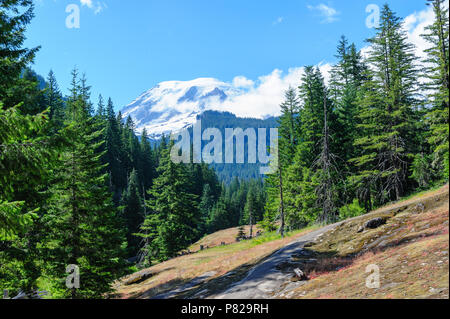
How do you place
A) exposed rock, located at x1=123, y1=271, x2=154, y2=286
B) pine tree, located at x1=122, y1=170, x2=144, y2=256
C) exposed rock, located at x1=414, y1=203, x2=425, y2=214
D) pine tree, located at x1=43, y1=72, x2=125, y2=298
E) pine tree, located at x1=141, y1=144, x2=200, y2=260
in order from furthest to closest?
1. pine tree, located at x1=122, y1=170, x2=144, y2=256
2. pine tree, located at x1=141, y1=144, x2=200, y2=260
3. exposed rock, located at x1=123, y1=271, x2=154, y2=286
4. pine tree, located at x1=43, y1=72, x2=125, y2=298
5. exposed rock, located at x1=414, y1=203, x2=425, y2=214

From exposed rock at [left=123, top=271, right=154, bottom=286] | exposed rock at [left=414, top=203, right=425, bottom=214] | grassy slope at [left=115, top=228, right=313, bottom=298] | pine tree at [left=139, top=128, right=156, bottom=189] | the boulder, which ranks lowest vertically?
exposed rock at [left=123, top=271, right=154, bottom=286]

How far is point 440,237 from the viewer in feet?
20.3

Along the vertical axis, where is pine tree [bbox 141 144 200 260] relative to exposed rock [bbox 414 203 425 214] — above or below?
below

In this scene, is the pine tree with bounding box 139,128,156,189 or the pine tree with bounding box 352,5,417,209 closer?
the pine tree with bounding box 352,5,417,209

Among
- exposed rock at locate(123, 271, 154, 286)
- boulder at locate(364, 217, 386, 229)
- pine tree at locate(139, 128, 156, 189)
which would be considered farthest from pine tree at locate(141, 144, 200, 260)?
pine tree at locate(139, 128, 156, 189)

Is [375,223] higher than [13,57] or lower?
lower

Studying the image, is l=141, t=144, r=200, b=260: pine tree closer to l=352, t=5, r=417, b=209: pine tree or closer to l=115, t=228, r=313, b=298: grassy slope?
l=115, t=228, r=313, b=298: grassy slope

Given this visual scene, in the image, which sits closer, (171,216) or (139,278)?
(139,278)

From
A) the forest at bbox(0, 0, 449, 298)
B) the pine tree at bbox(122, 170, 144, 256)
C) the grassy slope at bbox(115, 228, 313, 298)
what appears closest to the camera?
the forest at bbox(0, 0, 449, 298)

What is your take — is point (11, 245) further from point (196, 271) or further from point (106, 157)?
point (106, 157)

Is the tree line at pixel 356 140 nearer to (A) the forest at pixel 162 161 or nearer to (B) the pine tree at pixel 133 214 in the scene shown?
(A) the forest at pixel 162 161

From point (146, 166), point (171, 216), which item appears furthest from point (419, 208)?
point (146, 166)

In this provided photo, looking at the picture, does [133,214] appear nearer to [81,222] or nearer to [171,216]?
[171,216]

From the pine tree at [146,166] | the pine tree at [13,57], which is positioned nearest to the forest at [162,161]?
the pine tree at [13,57]
